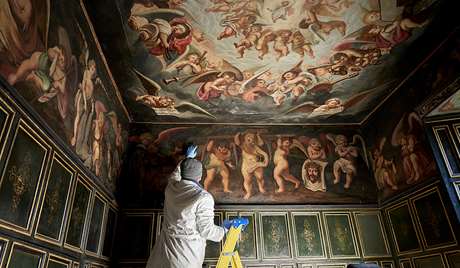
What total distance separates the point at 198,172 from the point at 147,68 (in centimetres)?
304

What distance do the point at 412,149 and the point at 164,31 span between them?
629 centimetres

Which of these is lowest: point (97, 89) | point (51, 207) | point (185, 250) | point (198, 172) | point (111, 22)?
point (185, 250)

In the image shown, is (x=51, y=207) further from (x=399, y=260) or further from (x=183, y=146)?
(x=399, y=260)

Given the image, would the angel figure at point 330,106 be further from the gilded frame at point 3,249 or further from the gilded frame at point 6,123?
the gilded frame at point 3,249

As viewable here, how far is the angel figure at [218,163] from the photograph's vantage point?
8.60 m

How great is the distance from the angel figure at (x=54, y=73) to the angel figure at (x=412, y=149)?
287 inches

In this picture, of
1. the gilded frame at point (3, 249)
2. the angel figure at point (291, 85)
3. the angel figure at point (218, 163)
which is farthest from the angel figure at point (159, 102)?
the gilded frame at point (3, 249)

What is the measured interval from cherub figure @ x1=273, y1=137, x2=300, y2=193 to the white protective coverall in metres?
4.37

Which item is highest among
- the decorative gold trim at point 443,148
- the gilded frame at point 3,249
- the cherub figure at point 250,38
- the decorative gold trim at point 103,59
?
the cherub figure at point 250,38

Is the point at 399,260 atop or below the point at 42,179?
below

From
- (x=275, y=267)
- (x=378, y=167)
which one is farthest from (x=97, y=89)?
(x=378, y=167)

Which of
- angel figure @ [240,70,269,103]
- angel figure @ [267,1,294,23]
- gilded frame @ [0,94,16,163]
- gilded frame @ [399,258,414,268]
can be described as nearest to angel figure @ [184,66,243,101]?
angel figure @ [240,70,269,103]

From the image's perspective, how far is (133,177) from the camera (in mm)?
8406

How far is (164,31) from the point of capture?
5977 millimetres
